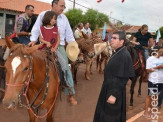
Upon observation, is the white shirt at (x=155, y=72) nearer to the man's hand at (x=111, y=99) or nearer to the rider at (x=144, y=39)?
the rider at (x=144, y=39)

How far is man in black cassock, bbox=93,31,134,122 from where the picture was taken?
135 inches

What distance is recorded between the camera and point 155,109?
624 cm

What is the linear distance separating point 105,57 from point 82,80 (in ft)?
9.62

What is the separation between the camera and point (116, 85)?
3430 millimetres

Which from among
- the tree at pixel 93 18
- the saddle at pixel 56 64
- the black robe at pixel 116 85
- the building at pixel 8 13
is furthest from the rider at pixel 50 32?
the tree at pixel 93 18

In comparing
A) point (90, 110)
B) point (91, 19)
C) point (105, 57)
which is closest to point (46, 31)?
point (90, 110)

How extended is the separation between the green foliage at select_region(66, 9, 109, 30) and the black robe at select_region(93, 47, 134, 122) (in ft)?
115

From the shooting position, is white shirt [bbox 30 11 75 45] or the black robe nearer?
the black robe

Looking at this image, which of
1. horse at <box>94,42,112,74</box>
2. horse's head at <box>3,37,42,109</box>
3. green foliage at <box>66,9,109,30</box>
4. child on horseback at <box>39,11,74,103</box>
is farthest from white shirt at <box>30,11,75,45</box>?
green foliage at <box>66,9,109,30</box>

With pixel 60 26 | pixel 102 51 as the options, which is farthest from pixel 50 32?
pixel 102 51

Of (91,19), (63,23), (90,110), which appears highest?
(91,19)

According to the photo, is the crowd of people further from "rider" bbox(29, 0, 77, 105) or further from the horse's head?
the horse's head

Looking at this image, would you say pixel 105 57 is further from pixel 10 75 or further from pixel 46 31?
pixel 10 75

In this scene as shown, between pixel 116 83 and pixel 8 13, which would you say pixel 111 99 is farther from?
pixel 8 13
